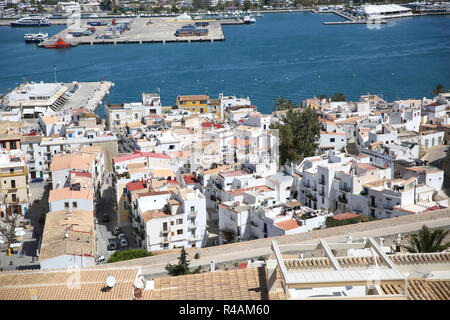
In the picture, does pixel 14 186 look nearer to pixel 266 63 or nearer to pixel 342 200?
pixel 342 200

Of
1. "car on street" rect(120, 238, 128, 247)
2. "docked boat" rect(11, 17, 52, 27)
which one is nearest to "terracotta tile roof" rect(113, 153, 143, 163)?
"car on street" rect(120, 238, 128, 247)

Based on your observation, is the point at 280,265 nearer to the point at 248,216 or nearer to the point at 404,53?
the point at 248,216

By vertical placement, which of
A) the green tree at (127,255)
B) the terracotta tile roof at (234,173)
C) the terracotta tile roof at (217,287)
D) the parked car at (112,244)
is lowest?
the parked car at (112,244)

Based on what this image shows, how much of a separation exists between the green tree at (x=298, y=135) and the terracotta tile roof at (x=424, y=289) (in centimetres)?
1011

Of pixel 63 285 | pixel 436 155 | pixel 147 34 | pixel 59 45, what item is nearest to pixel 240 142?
pixel 436 155

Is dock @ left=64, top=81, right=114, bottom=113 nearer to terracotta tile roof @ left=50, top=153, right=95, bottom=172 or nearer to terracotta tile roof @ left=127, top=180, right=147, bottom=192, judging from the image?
terracotta tile roof @ left=50, top=153, right=95, bottom=172

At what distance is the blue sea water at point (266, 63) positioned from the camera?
26.1 meters

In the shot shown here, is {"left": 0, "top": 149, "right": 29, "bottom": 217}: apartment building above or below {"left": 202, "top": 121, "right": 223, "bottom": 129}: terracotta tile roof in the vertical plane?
below

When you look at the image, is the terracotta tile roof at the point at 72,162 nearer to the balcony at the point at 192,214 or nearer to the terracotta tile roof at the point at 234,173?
the terracotta tile roof at the point at 234,173

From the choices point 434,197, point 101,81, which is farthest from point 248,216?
point 101,81

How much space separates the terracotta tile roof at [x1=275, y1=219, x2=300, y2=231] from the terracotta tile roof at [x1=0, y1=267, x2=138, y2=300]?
4993mm

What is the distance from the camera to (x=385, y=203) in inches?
387

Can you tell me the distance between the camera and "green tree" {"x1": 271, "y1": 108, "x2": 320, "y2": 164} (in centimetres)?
1327

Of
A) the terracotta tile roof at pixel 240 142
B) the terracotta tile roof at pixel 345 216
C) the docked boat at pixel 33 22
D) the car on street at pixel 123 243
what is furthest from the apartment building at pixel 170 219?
the docked boat at pixel 33 22
